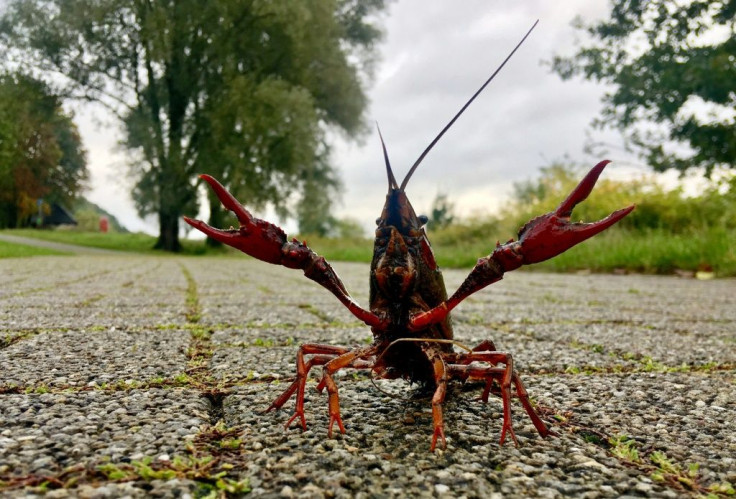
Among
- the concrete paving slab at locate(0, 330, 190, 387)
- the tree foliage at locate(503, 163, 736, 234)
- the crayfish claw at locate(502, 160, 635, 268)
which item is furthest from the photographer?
the tree foliage at locate(503, 163, 736, 234)

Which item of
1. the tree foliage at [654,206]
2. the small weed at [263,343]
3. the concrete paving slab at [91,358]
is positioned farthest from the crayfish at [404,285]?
the tree foliage at [654,206]

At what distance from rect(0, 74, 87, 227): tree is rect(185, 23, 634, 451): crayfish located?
30.6 metres

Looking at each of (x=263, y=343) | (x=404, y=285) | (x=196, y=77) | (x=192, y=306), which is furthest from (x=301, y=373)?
(x=196, y=77)

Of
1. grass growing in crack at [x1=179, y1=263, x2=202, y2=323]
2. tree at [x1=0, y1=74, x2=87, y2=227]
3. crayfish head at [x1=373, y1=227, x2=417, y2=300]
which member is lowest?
grass growing in crack at [x1=179, y1=263, x2=202, y2=323]

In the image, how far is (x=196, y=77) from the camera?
28328 millimetres

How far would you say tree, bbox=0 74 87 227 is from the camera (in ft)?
90.6

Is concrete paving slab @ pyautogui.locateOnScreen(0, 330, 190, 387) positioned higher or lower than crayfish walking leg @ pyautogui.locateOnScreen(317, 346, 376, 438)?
lower

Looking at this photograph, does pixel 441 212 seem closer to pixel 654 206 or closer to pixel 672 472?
pixel 654 206

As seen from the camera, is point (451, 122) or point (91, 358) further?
point (91, 358)

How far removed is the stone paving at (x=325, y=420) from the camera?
120cm

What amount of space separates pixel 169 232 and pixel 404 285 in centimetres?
2964

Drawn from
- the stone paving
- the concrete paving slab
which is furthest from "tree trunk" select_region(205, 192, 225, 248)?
the concrete paving slab

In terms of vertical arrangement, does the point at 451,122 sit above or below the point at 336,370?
above

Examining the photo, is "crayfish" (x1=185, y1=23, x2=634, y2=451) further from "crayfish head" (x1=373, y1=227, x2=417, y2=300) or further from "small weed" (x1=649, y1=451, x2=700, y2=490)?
"small weed" (x1=649, y1=451, x2=700, y2=490)
